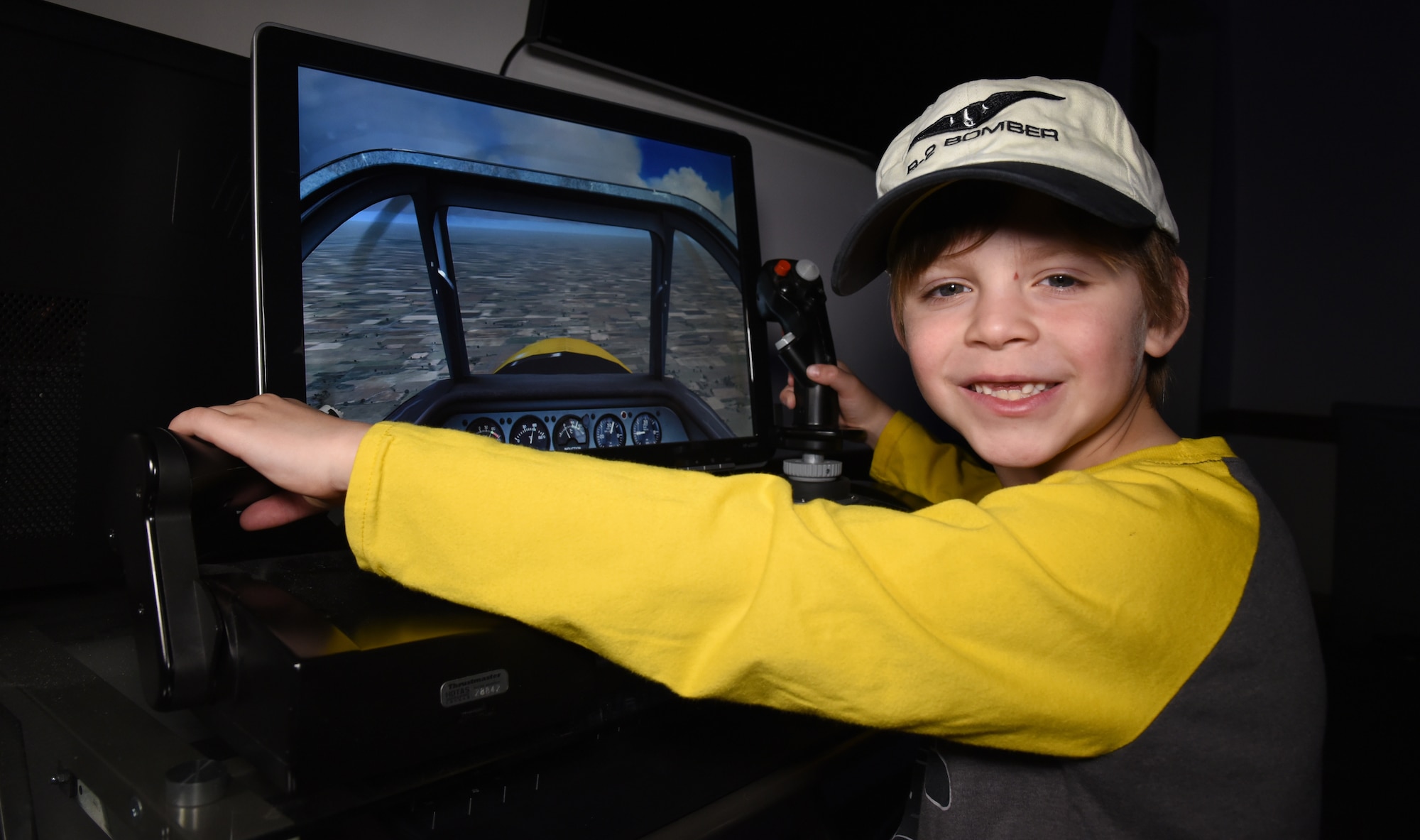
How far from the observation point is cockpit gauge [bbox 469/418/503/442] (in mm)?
768

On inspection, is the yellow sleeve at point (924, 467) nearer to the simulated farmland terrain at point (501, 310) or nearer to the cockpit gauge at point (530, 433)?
the simulated farmland terrain at point (501, 310)

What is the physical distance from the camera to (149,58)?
0.69m

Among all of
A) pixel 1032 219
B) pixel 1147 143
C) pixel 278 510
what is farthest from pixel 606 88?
pixel 1147 143

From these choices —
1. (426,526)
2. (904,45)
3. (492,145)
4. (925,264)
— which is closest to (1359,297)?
(904,45)

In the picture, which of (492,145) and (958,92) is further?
(492,145)

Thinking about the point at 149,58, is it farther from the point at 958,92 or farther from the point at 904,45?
the point at 904,45

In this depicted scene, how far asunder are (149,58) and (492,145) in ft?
0.93

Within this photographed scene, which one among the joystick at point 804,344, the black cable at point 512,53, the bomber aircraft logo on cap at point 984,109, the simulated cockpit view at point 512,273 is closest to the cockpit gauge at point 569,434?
the simulated cockpit view at point 512,273

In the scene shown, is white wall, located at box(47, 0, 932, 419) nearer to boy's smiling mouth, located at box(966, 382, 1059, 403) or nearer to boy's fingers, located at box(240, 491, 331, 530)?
boy's fingers, located at box(240, 491, 331, 530)

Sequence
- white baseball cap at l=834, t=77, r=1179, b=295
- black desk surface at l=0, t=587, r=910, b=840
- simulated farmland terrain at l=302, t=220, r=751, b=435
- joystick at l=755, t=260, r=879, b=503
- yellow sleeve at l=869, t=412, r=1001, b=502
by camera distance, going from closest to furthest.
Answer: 1. black desk surface at l=0, t=587, r=910, b=840
2. white baseball cap at l=834, t=77, r=1179, b=295
3. simulated farmland terrain at l=302, t=220, r=751, b=435
4. joystick at l=755, t=260, r=879, b=503
5. yellow sleeve at l=869, t=412, r=1001, b=502

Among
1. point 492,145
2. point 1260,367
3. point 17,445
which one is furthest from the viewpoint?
point 1260,367

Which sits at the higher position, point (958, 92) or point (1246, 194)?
point (1246, 194)

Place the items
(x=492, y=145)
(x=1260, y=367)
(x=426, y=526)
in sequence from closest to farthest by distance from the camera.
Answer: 1. (x=426, y=526)
2. (x=492, y=145)
3. (x=1260, y=367)

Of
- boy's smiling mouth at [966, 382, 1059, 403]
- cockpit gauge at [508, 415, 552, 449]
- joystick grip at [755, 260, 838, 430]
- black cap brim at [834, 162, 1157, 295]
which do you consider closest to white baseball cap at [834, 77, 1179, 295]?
black cap brim at [834, 162, 1157, 295]
